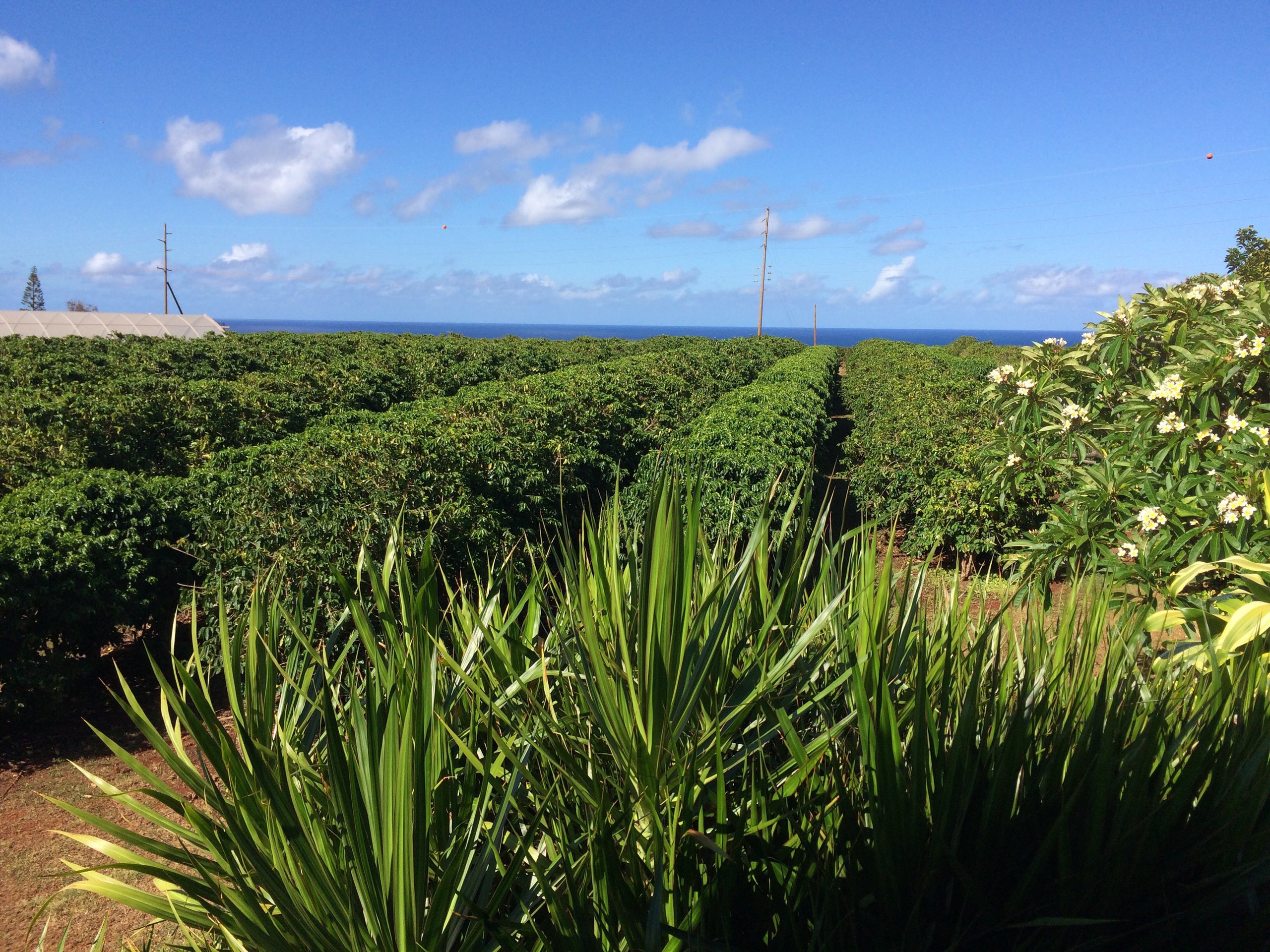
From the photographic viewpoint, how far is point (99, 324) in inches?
1388

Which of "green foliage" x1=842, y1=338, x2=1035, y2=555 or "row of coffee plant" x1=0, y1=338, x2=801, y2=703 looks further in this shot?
"green foliage" x1=842, y1=338, x2=1035, y2=555

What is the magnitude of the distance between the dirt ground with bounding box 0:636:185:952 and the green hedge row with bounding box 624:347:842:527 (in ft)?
11.1

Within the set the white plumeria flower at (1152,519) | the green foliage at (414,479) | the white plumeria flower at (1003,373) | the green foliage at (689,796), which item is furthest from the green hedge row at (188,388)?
the white plumeria flower at (1152,519)

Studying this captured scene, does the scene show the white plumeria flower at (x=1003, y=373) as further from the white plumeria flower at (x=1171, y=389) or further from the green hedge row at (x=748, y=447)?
the green hedge row at (x=748, y=447)

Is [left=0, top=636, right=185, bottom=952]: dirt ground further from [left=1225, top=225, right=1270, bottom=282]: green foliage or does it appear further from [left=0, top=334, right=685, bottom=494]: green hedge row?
[left=1225, top=225, right=1270, bottom=282]: green foliage

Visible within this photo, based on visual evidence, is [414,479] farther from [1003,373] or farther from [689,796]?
[1003,373]

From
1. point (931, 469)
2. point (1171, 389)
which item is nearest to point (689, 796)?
point (1171, 389)

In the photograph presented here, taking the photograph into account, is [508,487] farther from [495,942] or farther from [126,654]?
[495,942]

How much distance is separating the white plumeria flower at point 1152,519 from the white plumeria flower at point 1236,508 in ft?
1.27

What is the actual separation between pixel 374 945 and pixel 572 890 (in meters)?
0.42

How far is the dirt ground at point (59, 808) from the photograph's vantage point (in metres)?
3.52

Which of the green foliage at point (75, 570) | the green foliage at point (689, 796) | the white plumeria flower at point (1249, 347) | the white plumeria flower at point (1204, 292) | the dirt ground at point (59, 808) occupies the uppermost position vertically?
the white plumeria flower at point (1204, 292)

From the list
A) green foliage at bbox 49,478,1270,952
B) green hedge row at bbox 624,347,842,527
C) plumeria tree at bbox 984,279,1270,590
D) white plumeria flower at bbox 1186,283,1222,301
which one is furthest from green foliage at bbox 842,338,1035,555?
green foliage at bbox 49,478,1270,952

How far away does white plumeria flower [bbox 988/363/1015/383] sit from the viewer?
635cm
